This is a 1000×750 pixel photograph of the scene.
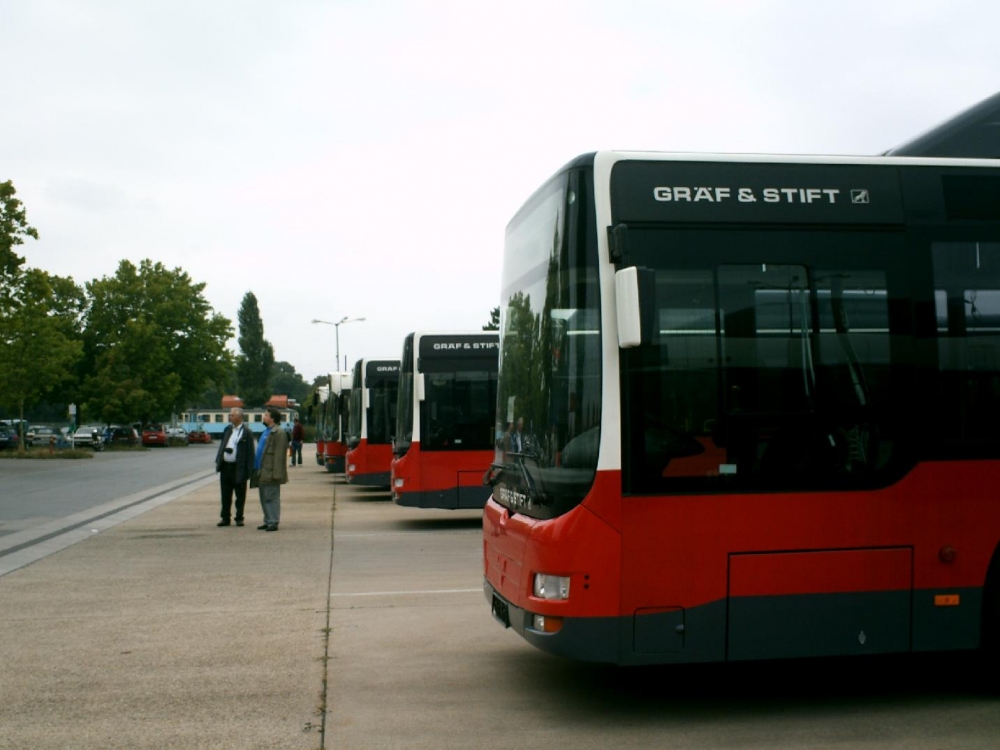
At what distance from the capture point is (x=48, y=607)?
10.6 meters

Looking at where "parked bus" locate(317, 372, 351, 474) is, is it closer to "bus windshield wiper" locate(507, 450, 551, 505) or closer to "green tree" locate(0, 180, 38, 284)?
"green tree" locate(0, 180, 38, 284)

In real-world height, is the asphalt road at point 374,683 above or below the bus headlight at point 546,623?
below

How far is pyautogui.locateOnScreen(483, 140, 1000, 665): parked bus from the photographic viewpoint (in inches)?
248

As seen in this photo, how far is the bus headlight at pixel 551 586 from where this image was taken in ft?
20.5

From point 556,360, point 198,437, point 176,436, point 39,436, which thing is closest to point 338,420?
point 556,360

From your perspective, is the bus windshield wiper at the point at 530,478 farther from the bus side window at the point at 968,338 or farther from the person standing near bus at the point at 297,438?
the person standing near bus at the point at 297,438

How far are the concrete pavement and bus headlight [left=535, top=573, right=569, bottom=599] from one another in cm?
138

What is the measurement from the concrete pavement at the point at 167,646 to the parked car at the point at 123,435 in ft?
236

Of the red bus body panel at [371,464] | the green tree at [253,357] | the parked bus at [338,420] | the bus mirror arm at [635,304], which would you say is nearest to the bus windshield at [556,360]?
the bus mirror arm at [635,304]

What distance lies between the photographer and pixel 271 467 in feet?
57.5

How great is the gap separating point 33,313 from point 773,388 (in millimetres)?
44640

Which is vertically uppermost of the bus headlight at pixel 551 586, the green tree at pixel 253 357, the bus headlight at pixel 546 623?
the green tree at pixel 253 357

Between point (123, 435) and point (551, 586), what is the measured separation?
279 ft

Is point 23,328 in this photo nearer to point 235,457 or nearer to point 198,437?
point 235,457
